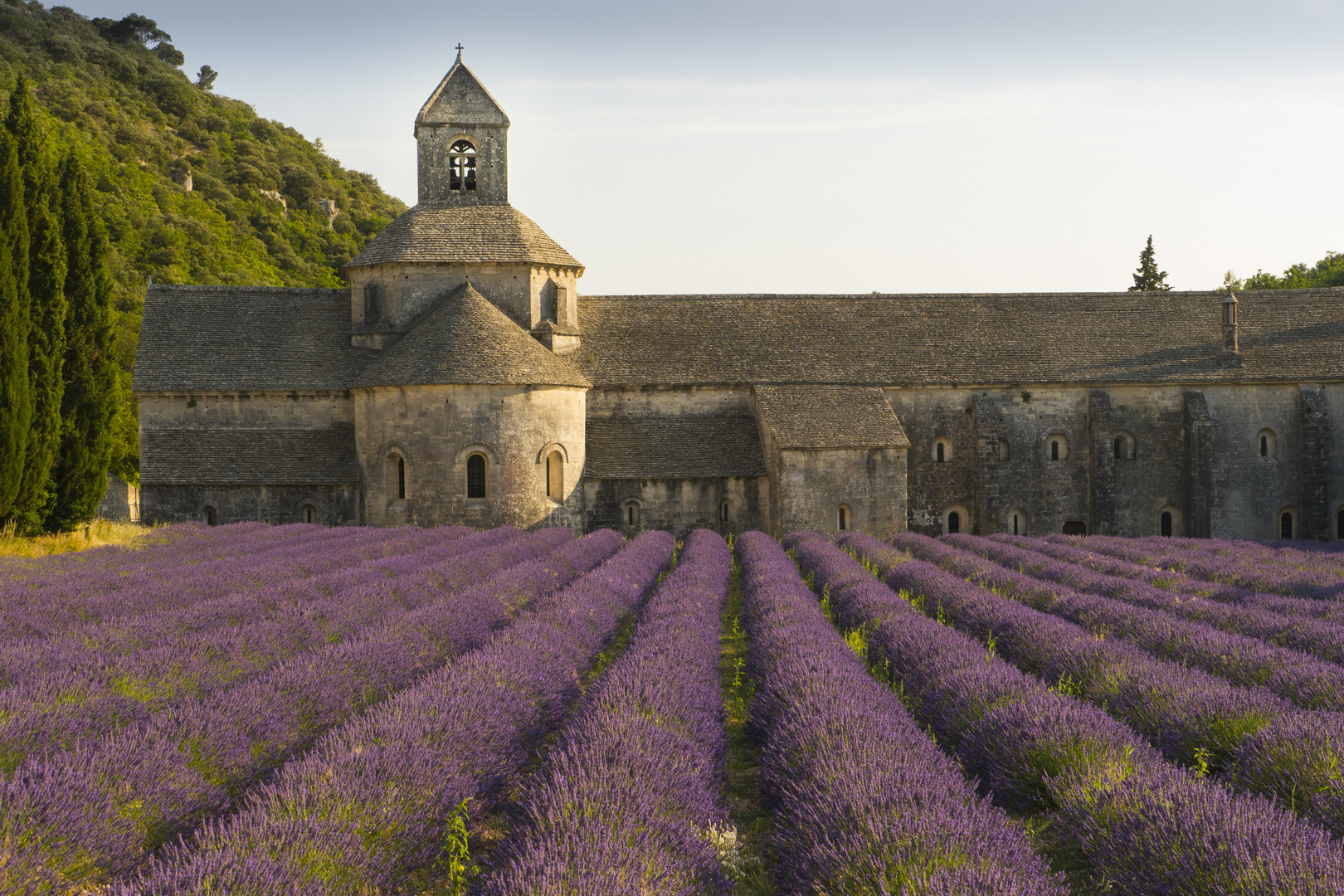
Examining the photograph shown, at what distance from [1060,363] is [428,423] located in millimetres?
19926

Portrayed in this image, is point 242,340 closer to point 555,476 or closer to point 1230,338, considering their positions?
point 555,476

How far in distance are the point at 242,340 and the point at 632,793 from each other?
2752 centimetres

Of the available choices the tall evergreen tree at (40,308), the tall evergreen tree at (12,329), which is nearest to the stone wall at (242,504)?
the tall evergreen tree at (40,308)

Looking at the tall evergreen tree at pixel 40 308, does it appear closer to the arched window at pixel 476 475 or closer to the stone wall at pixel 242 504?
the stone wall at pixel 242 504

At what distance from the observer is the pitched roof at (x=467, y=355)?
24828mm

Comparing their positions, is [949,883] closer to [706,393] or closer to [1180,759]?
[1180,759]

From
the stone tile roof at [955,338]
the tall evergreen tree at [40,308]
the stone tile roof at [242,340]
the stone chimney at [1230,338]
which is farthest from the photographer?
the stone chimney at [1230,338]

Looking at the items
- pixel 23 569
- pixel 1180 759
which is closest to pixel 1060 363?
pixel 1180 759

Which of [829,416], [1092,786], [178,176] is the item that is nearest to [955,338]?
[829,416]

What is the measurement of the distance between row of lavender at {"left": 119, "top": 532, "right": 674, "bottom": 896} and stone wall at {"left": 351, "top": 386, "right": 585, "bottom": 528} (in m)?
16.3

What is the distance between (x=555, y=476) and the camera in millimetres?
26281

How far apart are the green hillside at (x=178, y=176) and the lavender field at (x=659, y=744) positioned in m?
41.2

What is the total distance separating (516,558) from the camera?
680 inches

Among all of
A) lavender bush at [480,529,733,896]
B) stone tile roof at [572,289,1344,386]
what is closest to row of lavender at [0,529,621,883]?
lavender bush at [480,529,733,896]
